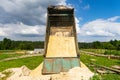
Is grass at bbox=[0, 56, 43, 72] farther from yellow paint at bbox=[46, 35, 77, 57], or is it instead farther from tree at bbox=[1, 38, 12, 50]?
tree at bbox=[1, 38, 12, 50]

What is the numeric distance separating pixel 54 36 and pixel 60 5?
272 cm

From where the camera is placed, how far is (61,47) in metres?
14.9

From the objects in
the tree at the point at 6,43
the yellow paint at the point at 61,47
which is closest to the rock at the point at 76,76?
the yellow paint at the point at 61,47

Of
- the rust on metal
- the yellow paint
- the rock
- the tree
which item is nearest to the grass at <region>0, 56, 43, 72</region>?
the rust on metal

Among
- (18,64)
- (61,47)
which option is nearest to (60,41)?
(61,47)

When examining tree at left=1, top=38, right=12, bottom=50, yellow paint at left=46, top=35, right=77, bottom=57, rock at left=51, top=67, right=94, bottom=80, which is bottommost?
rock at left=51, top=67, right=94, bottom=80

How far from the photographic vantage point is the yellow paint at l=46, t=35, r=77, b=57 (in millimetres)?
14258

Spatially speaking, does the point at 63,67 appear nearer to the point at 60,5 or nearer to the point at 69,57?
the point at 69,57

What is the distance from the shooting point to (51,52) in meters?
14.5

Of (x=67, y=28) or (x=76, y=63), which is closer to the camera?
(x=76, y=63)

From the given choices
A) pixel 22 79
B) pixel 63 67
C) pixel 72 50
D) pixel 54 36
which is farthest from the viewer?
pixel 54 36

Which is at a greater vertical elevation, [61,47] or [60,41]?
[60,41]

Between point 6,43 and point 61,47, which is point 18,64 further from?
point 6,43

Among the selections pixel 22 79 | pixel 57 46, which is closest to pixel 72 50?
pixel 57 46
